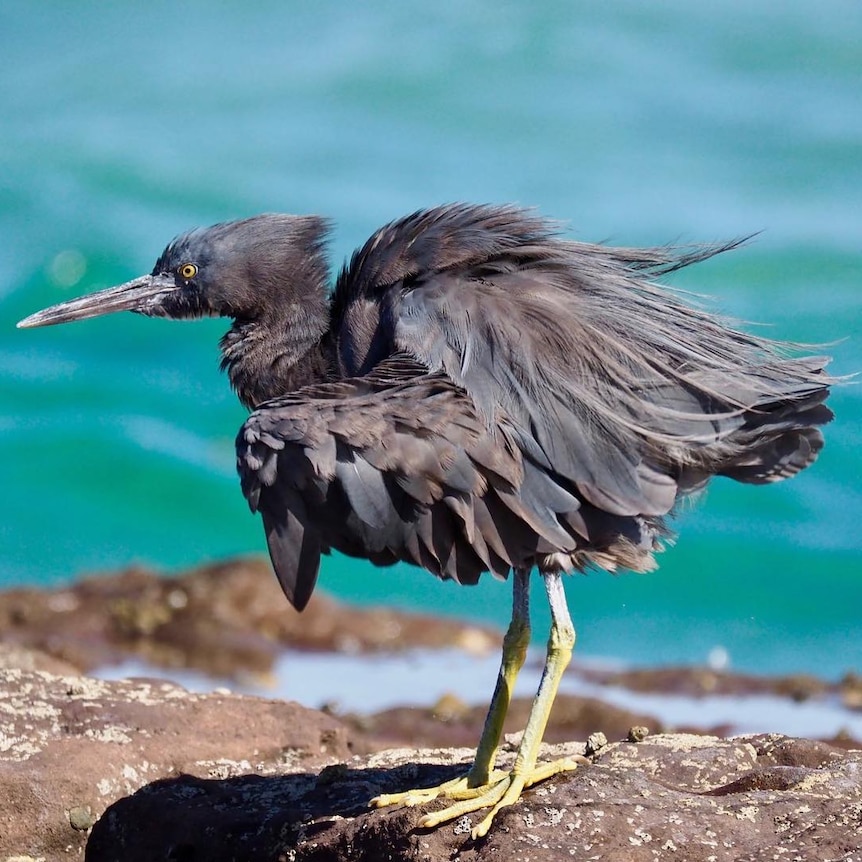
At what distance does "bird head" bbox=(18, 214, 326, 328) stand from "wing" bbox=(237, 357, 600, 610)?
1101 mm

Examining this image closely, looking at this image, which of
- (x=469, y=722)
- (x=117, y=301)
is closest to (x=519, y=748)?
(x=117, y=301)

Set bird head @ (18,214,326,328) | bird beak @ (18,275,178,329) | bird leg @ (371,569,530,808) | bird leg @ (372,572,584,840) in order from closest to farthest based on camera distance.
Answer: bird leg @ (372,572,584,840)
bird leg @ (371,569,530,808)
bird head @ (18,214,326,328)
bird beak @ (18,275,178,329)

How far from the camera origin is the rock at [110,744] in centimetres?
484

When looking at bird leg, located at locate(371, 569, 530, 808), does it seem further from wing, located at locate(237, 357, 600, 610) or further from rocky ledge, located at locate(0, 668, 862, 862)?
wing, located at locate(237, 357, 600, 610)

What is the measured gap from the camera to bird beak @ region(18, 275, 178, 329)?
568cm

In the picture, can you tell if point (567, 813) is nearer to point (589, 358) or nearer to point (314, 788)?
point (314, 788)

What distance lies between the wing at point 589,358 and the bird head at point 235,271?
46 cm

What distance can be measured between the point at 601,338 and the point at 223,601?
5.62m

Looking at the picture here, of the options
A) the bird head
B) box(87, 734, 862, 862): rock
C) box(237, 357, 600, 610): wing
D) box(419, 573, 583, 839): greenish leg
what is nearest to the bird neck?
the bird head

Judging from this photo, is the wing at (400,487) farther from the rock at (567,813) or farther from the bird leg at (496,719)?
the rock at (567,813)

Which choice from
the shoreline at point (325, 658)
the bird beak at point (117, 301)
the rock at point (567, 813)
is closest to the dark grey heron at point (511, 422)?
the rock at point (567, 813)

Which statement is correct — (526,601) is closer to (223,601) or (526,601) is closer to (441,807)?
(441,807)

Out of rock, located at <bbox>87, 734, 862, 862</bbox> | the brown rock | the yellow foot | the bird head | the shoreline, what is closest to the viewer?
rock, located at <bbox>87, 734, 862, 862</bbox>

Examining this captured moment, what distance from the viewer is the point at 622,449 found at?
4352 millimetres
